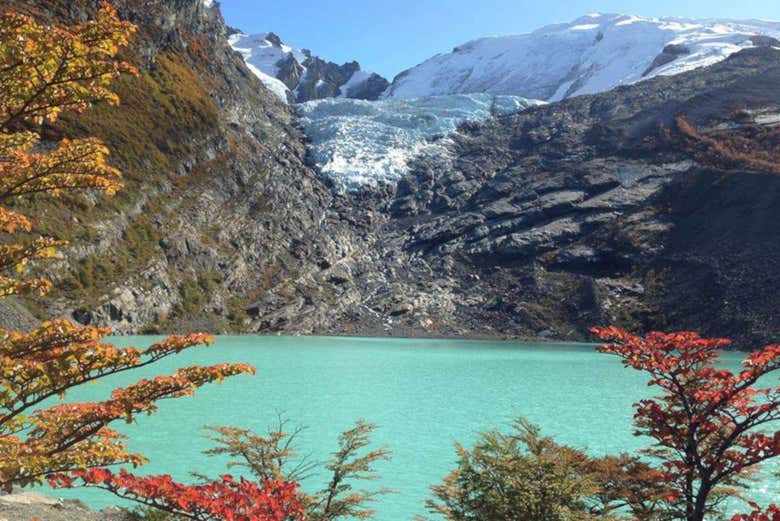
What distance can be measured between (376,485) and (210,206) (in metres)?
87.3

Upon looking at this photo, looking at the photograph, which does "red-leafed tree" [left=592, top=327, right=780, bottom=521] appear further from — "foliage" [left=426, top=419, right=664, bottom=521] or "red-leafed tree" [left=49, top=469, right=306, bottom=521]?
"red-leafed tree" [left=49, top=469, right=306, bottom=521]

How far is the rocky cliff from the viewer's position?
81750mm

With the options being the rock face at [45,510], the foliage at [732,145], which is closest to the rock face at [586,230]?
the foliage at [732,145]

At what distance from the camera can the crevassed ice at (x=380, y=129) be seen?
13175cm

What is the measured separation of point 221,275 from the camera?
91500mm

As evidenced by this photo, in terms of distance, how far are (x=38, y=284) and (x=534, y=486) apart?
6608 mm

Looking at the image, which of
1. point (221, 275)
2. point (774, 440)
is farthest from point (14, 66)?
point (221, 275)

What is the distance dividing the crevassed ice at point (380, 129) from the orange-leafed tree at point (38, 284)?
121m

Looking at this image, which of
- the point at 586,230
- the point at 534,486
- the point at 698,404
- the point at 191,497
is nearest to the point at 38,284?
the point at 191,497

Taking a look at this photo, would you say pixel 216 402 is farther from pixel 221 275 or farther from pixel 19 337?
pixel 221 275

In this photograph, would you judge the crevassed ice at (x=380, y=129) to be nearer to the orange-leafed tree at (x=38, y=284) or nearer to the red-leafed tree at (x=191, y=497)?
the orange-leafed tree at (x=38, y=284)

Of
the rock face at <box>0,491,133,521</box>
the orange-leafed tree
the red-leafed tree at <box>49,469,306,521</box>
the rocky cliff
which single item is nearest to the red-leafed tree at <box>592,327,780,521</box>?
the red-leafed tree at <box>49,469,306,521</box>

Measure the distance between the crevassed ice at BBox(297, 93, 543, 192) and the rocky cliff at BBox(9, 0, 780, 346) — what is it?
176 inches

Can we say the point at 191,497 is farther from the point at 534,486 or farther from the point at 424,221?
the point at 424,221
